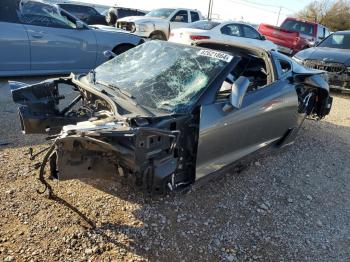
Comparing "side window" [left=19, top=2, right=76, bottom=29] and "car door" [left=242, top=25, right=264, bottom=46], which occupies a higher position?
"side window" [left=19, top=2, right=76, bottom=29]

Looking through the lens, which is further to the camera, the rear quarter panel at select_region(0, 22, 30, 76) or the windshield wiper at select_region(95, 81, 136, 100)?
the rear quarter panel at select_region(0, 22, 30, 76)

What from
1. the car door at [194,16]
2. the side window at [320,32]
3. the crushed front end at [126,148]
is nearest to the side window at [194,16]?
the car door at [194,16]

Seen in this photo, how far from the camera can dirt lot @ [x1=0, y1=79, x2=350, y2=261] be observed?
2.91 m

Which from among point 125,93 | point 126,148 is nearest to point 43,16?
point 125,93

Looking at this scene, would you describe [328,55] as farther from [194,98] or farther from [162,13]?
[194,98]

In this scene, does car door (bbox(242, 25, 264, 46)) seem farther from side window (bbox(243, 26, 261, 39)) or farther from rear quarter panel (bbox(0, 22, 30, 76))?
rear quarter panel (bbox(0, 22, 30, 76))

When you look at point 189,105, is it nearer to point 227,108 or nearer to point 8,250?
point 227,108

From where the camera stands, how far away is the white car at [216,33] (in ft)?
35.4

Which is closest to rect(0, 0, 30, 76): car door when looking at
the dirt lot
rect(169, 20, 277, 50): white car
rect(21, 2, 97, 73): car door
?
rect(21, 2, 97, 73): car door

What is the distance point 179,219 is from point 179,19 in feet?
39.6

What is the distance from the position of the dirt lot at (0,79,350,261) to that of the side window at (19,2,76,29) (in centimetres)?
360

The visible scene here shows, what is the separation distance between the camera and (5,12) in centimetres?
693

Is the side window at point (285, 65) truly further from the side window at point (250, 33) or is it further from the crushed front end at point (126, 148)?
the side window at point (250, 33)

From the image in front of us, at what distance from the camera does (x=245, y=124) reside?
151 inches
